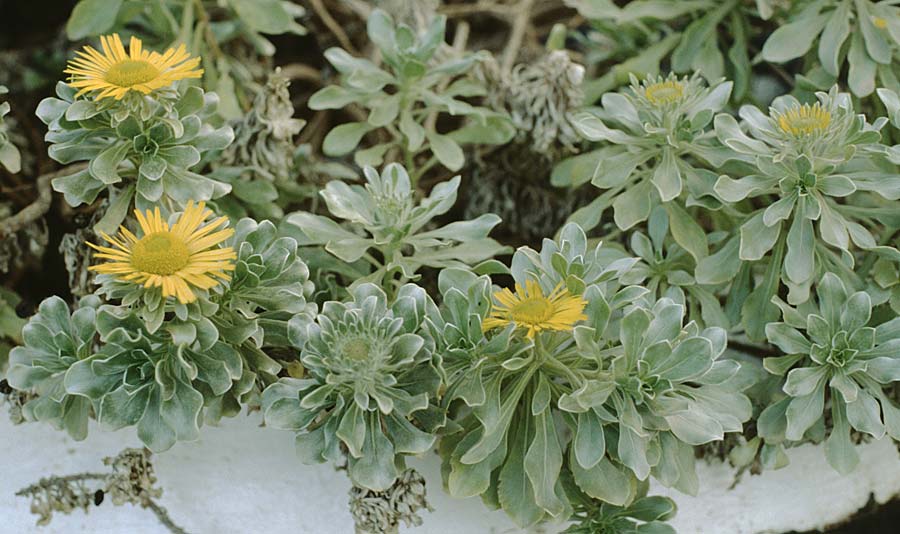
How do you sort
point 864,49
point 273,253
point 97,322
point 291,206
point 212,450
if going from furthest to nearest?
point 291,206, point 864,49, point 212,450, point 273,253, point 97,322

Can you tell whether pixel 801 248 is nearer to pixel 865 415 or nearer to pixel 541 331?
pixel 865 415

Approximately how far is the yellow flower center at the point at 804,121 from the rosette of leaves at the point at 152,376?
0.77 m

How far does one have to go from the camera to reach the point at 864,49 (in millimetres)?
1551

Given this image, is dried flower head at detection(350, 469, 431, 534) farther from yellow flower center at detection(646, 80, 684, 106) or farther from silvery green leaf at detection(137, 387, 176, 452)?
yellow flower center at detection(646, 80, 684, 106)

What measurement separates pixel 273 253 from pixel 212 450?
1.30 feet

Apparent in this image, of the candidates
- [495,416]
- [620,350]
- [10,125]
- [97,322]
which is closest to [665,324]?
[620,350]

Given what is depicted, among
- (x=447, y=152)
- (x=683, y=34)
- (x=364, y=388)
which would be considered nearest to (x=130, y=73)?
(x=364, y=388)

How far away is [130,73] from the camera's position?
3.80 feet

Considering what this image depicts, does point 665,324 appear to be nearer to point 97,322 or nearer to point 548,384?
point 548,384

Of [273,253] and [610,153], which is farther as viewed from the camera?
[610,153]

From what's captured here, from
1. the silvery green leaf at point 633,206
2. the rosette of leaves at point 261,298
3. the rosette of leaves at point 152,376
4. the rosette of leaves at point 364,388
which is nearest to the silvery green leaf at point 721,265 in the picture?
the silvery green leaf at point 633,206

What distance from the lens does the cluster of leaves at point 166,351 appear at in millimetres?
1099

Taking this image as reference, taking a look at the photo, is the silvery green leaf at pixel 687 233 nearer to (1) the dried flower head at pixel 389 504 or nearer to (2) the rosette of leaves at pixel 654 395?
(2) the rosette of leaves at pixel 654 395

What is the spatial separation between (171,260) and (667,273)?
0.72m
